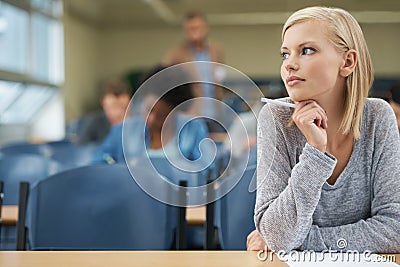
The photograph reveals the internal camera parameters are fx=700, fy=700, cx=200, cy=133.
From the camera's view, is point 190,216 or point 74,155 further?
point 74,155

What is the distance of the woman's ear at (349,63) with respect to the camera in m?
1.43

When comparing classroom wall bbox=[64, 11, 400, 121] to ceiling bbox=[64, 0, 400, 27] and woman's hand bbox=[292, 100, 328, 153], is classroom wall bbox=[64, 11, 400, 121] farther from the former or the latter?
woman's hand bbox=[292, 100, 328, 153]

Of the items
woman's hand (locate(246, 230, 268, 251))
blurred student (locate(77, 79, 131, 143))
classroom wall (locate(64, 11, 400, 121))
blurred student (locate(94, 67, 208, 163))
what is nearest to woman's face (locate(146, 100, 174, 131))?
blurred student (locate(94, 67, 208, 163))

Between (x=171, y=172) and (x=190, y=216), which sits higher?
(x=171, y=172)

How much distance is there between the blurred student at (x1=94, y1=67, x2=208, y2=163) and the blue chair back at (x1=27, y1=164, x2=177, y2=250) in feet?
0.55

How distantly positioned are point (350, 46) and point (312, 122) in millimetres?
179

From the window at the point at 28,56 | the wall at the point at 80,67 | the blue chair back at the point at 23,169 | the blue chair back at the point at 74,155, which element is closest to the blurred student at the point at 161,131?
the blue chair back at the point at 74,155

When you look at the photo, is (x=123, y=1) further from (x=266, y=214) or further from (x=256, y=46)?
(x=266, y=214)

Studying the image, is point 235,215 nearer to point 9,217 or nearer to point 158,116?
point 9,217

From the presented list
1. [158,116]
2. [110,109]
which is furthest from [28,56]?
[158,116]

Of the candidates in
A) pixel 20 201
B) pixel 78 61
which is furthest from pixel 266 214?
pixel 78 61

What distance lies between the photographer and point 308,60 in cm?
139

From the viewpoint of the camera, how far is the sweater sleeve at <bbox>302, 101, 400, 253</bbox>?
147 centimetres

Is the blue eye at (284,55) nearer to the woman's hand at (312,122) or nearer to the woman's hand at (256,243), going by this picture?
the woman's hand at (312,122)
